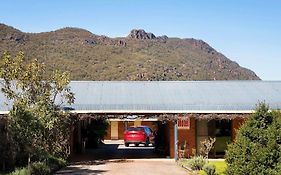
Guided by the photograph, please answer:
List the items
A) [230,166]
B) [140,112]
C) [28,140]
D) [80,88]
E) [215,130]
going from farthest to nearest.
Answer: [80,88] → [215,130] → [140,112] → [28,140] → [230,166]

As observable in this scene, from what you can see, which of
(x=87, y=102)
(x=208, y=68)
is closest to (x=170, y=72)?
(x=208, y=68)

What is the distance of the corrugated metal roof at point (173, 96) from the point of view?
2400 cm

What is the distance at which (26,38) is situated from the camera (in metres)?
78.3

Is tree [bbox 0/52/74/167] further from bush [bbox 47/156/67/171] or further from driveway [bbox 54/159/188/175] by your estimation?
driveway [bbox 54/159/188/175]

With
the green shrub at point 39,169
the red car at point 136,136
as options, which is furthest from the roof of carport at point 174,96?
the green shrub at point 39,169

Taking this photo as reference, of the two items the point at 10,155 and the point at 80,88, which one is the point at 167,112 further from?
the point at 10,155

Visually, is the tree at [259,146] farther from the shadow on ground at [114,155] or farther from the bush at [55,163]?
the shadow on ground at [114,155]

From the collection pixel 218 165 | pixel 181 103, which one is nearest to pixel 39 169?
pixel 218 165

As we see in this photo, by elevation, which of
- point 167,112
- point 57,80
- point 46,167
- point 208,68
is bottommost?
point 46,167

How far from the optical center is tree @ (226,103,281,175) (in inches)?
453

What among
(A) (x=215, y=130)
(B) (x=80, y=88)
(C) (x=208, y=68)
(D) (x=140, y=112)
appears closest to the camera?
(D) (x=140, y=112)

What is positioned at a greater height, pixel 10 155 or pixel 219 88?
pixel 219 88

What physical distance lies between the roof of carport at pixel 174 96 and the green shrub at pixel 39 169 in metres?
6.82

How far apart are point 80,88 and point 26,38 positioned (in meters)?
53.3
